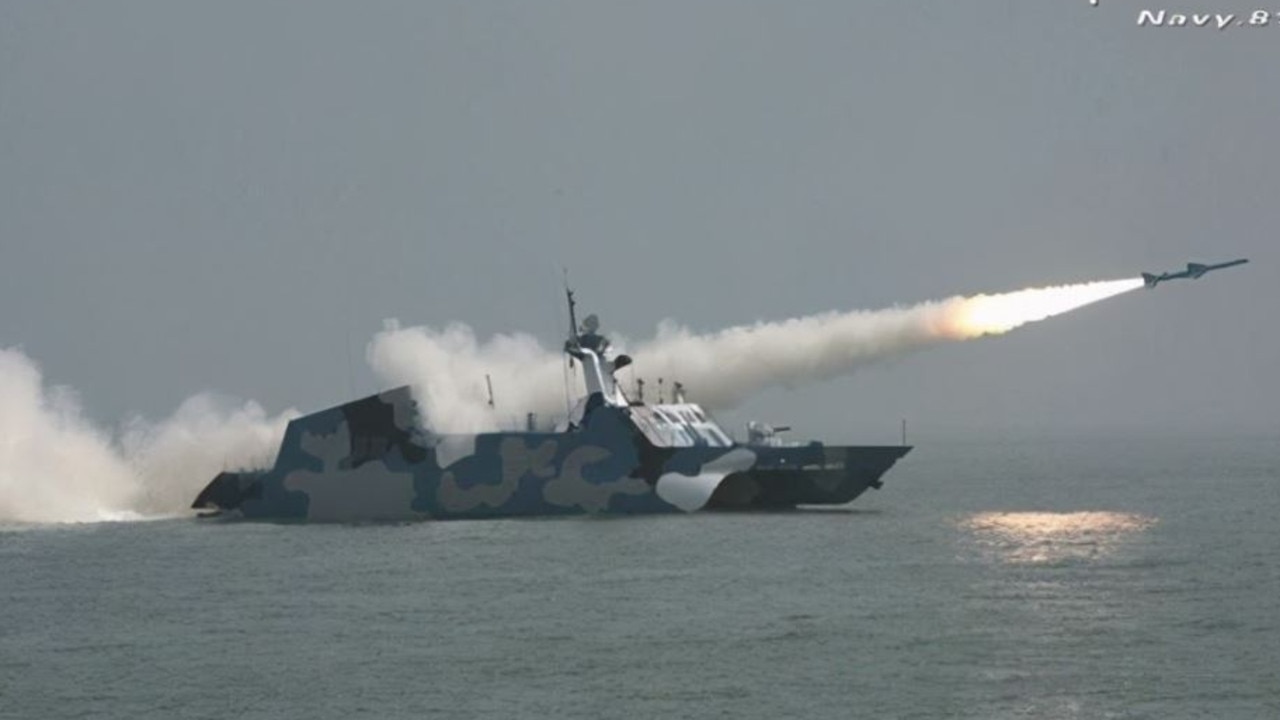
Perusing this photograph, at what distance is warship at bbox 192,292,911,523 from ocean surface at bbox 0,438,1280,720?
0.87m

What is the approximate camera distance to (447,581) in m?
53.9

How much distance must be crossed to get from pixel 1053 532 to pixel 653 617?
21.7m

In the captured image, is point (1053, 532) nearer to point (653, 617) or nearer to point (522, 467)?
point (522, 467)

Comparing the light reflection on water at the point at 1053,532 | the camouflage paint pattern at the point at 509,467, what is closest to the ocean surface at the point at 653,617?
the light reflection on water at the point at 1053,532

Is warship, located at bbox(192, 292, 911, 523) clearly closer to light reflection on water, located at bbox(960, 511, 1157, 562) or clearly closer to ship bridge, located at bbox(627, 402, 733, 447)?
ship bridge, located at bbox(627, 402, 733, 447)

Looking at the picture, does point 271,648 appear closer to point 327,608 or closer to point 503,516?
point 327,608

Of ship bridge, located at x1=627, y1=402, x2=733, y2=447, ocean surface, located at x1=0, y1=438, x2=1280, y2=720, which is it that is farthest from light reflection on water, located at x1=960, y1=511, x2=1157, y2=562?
ship bridge, located at x1=627, y1=402, x2=733, y2=447

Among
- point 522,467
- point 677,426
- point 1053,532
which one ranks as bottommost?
point 1053,532

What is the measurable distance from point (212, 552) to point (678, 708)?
91.3 ft

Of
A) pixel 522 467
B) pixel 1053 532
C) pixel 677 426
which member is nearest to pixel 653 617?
pixel 522 467

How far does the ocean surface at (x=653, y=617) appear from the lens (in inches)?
1492

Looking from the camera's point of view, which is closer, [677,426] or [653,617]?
[653,617]

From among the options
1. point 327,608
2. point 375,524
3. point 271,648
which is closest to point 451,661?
point 271,648

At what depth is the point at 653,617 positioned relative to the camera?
155ft
